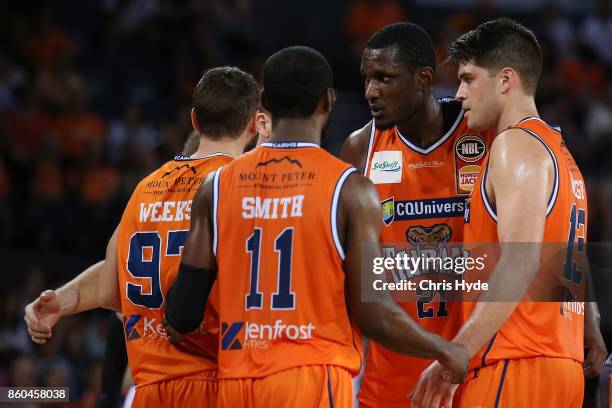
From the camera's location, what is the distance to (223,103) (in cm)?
500

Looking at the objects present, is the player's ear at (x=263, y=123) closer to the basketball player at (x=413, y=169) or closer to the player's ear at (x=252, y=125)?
the player's ear at (x=252, y=125)

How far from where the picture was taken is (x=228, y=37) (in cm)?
1445

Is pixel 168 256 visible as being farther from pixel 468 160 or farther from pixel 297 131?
pixel 468 160

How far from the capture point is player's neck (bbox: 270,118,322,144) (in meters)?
4.29

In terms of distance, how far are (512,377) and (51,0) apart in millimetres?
11510

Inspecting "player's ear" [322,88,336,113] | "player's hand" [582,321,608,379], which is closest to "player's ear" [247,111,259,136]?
"player's ear" [322,88,336,113]

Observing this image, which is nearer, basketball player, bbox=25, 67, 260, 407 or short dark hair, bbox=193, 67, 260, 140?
basketball player, bbox=25, 67, 260, 407

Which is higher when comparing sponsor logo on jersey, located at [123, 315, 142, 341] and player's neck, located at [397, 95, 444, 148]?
player's neck, located at [397, 95, 444, 148]

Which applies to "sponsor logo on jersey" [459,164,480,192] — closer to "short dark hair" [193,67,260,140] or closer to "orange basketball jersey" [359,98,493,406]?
"orange basketball jersey" [359,98,493,406]

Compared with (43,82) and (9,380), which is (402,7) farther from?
(9,380)

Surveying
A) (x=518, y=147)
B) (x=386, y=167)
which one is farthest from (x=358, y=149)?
(x=518, y=147)

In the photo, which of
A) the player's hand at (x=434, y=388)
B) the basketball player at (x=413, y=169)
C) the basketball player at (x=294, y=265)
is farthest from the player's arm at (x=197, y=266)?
the basketball player at (x=413, y=169)

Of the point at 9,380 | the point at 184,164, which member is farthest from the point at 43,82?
the point at 184,164

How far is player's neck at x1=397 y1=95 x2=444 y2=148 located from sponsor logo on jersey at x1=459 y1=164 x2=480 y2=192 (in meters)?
0.27
